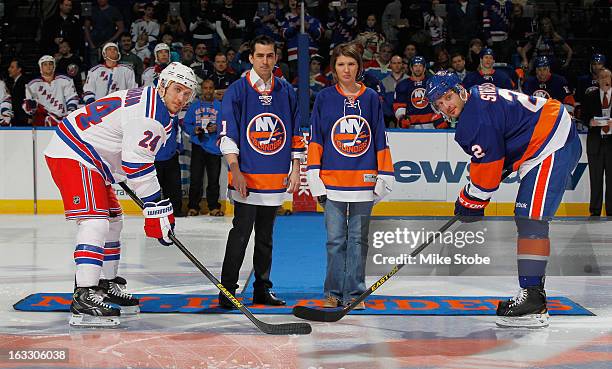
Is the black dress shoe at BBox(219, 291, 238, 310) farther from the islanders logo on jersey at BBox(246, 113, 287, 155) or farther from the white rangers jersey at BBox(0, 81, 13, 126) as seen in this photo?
the white rangers jersey at BBox(0, 81, 13, 126)

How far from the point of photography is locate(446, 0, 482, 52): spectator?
14.1 m

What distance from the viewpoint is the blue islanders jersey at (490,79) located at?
36.6 ft

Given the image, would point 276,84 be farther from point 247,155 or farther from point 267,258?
point 267,258

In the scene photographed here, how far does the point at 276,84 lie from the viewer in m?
6.14

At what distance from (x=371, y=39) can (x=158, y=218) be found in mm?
7731

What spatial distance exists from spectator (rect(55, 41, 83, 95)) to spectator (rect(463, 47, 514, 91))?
15.7ft

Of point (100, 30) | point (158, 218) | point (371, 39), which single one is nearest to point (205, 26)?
point (100, 30)

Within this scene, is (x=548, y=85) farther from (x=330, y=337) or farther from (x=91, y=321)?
(x=91, y=321)

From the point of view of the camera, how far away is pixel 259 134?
6062 millimetres

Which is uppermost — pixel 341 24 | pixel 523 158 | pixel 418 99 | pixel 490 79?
pixel 341 24

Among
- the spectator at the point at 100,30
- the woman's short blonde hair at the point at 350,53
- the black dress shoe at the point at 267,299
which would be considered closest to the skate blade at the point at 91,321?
the black dress shoe at the point at 267,299

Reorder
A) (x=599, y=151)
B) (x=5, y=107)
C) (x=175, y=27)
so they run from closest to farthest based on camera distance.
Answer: (x=599, y=151), (x=5, y=107), (x=175, y=27)

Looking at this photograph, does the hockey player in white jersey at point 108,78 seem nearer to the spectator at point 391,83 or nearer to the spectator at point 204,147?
the spectator at point 204,147

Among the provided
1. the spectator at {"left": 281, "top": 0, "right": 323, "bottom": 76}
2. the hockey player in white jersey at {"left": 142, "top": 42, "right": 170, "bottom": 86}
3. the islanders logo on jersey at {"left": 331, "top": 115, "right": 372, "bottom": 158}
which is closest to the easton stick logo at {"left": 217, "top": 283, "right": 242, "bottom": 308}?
the islanders logo on jersey at {"left": 331, "top": 115, "right": 372, "bottom": 158}
